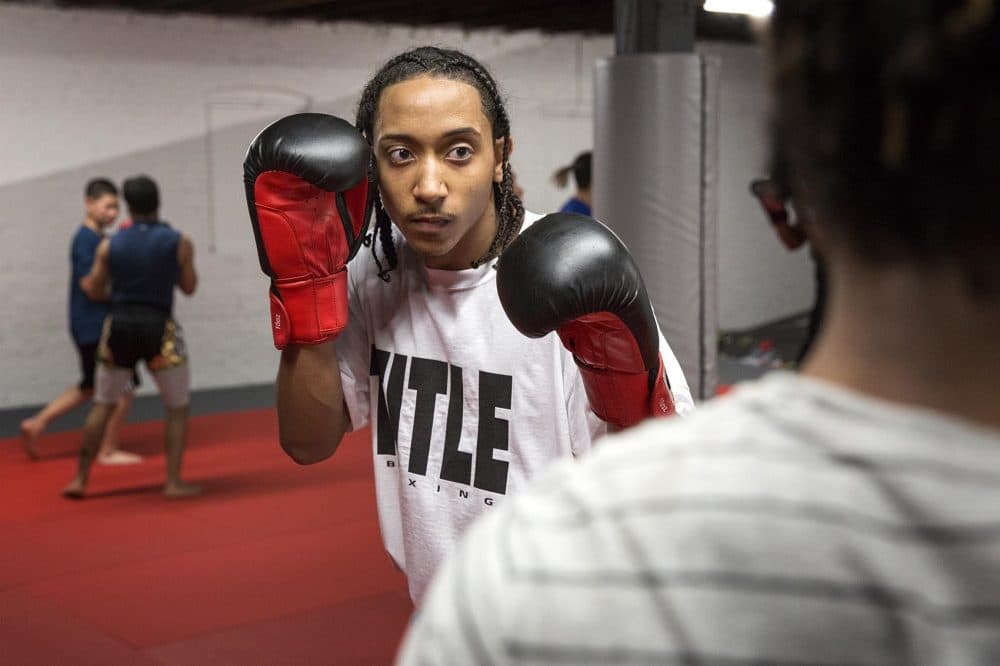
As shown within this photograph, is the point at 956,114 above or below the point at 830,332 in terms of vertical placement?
above

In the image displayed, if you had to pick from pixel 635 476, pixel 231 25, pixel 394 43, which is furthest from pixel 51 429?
pixel 635 476

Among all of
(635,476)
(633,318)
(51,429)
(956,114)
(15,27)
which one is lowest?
(51,429)

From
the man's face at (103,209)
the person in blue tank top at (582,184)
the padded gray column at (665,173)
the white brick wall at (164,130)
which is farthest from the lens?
the white brick wall at (164,130)

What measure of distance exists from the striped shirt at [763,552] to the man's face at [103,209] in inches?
209

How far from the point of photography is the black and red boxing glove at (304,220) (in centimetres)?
162

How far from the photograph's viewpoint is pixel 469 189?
1.66m

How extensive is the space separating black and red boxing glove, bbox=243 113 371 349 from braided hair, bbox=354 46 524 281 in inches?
3.4

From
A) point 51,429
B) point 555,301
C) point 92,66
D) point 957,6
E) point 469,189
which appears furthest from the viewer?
point 92,66

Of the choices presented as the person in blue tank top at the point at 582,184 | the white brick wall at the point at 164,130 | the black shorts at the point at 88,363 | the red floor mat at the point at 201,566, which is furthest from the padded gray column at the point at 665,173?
the white brick wall at the point at 164,130

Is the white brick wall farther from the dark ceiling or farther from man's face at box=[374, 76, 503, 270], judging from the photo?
man's face at box=[374, 76, 503, 270]

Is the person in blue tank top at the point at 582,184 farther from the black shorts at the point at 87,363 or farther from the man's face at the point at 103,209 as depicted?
the black shorts at the point at 87,363

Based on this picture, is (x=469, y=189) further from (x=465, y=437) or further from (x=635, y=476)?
(x=635, y=476)

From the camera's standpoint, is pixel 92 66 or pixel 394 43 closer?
pixel 92 66

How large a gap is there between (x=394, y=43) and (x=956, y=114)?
8108 mm
